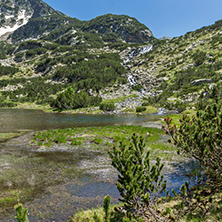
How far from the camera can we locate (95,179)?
12602mm

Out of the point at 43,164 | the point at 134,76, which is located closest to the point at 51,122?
the point at 43,164

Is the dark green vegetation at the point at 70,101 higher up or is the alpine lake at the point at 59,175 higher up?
the dark green vegetation at the point at 70,101

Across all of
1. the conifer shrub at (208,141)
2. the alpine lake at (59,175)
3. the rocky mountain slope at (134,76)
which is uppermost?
the rocky mountain slope at (134,76)

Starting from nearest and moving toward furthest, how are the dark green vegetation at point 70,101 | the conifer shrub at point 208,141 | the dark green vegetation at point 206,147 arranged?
the dark green vegetation at point 206,147
the conifer shrub at point 208,141
the dark green vegetation at point 70,101

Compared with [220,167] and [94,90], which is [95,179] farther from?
[94,90]

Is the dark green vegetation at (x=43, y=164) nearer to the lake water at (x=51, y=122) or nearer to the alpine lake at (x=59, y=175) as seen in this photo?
the alpine lake at (x=59, y=175)

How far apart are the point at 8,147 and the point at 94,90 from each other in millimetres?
101653

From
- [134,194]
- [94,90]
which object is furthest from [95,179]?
[94,90]

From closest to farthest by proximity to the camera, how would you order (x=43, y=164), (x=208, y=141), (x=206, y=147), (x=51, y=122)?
(x=208, y=141), (x=206, y=147), (x=43, y=164), (x=51, y=122)

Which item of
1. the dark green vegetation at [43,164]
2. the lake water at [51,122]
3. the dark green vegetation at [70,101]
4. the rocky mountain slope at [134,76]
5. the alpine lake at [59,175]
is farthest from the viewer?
the rocky mountain slope at [134,76]

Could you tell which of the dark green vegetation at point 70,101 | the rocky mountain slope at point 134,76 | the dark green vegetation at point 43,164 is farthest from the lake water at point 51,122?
the rocky mountain slope at point 134,76

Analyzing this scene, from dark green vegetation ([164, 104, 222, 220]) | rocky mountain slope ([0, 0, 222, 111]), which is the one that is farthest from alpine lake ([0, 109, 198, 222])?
rocky mountain slope ([0, 0, 222, 111])

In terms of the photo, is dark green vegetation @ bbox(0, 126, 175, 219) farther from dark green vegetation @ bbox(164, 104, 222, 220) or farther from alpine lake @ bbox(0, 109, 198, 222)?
dark green vegetation @ bbox(164, 104, 222, 220)

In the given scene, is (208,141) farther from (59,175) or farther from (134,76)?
(134,76)
